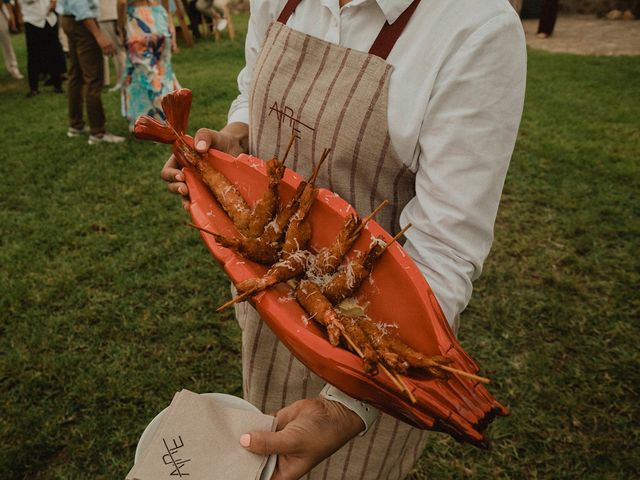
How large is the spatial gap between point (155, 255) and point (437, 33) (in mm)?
3240

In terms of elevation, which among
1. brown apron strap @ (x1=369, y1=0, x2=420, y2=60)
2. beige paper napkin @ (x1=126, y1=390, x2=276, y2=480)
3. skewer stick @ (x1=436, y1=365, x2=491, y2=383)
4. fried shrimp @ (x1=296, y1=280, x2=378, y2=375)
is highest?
brown apron strap @ (x1=369, y1=0, x2=420, y2=60)

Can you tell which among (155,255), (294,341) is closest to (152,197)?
(155,255)

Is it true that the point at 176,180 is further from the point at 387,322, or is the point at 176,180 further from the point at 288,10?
the point at 387,322

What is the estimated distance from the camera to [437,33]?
113 cm

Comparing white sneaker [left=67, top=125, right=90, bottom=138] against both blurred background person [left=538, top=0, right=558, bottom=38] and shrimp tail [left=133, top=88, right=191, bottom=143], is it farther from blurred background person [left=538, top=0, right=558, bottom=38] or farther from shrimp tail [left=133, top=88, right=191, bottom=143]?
blurred background person [left=538, top=0, right=558, bottom=38]

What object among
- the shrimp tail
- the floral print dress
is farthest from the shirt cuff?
the floral print dress

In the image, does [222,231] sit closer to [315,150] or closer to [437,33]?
[315,150]

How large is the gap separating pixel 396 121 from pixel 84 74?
5.69m

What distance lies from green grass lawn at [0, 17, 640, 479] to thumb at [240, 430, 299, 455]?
1.65 meters

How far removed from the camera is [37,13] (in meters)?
7.77

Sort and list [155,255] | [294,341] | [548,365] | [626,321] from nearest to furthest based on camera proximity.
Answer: [294,341] → [548,365] → [626,321] → [155,255]

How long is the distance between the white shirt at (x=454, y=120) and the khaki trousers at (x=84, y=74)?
537 centimetres

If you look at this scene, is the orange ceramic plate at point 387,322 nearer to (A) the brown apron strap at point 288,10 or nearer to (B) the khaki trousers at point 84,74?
(A) the brown apron strap at point 288,10

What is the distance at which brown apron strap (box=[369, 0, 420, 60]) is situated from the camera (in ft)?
3.96
